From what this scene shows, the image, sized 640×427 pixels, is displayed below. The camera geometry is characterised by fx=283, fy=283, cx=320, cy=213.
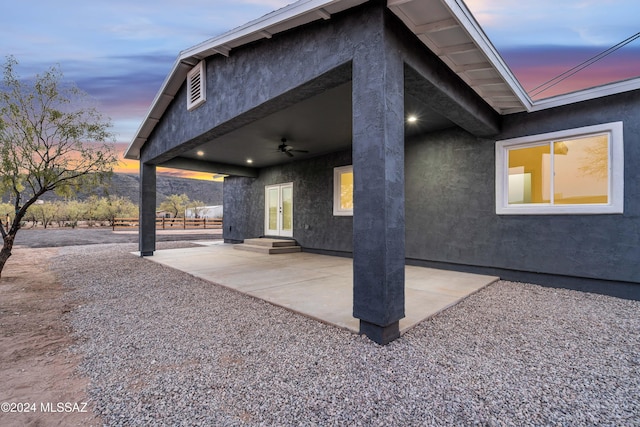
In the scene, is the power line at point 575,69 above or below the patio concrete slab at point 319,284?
above

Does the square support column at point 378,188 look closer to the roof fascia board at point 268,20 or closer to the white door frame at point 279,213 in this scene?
the roof fascia board at point 268,20

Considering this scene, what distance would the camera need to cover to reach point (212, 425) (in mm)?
1524

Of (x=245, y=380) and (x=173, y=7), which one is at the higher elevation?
(x=173, y=7)

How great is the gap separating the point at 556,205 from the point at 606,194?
23.4 inches

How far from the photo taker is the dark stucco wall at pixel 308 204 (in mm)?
7934

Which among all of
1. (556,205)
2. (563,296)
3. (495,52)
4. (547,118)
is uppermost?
(495,52)

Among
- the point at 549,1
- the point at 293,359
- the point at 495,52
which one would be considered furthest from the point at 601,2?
the point at 293,359

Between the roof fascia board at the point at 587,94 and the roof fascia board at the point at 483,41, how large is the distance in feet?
1.97

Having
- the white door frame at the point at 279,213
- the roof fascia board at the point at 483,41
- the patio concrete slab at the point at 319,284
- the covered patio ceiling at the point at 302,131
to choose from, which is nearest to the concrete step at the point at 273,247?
the white door frame at the point at 279,213

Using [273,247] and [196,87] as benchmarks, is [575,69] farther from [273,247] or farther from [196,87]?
[273,247]

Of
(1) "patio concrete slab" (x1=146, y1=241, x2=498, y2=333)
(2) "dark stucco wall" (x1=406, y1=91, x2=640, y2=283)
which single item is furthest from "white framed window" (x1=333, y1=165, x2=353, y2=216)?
(2) "dark stucco wall" (x1=406, y1=91, x2=640, y2=283)

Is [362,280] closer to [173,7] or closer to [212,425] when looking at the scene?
[212,425]

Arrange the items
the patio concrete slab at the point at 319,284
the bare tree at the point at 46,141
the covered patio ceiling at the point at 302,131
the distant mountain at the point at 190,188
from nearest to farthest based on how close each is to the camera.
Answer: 1. the patio concrete slab at the point at 319,284
2. the covered patio ceiling at the point at 302,131
3. the bare tree at the point at 46,141
4. the distant mountain at the point at 190,188

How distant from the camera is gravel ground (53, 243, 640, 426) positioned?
1636 mm
